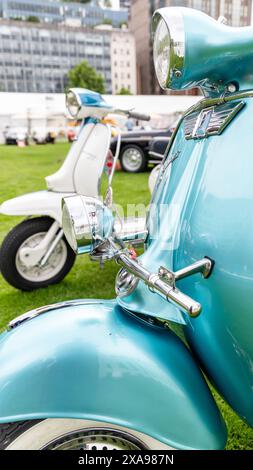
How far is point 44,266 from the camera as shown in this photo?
267 centimetres

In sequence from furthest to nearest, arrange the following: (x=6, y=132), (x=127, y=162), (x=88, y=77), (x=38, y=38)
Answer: (x=38, y=38), (x=88, y=77), (x=6, y=132), (x=127, y=162)

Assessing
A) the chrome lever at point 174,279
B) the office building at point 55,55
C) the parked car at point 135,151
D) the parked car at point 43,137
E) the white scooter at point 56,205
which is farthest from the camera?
the office building at point 55,55

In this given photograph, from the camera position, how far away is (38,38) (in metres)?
58.6

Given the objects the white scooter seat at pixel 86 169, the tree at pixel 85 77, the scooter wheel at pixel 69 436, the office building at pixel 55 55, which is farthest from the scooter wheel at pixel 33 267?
the office building at pixel 55 55

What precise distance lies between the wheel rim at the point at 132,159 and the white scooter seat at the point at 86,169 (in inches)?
251

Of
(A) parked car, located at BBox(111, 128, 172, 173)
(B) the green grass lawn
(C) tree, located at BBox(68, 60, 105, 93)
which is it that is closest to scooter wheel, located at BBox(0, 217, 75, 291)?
(B) the green grass lawn

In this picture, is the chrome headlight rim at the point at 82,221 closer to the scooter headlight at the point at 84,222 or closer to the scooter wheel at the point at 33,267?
the scooter headlight at the point at 84,222

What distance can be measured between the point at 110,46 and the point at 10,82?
1868 cm

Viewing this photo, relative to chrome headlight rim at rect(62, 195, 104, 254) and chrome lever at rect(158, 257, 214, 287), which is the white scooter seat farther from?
chrome lever at rect(158, 257, 214, 287)

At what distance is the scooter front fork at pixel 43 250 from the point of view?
8.14ft

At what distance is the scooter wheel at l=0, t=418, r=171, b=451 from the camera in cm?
79

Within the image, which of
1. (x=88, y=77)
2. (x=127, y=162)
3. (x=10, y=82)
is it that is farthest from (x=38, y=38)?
(x=127, y=162)

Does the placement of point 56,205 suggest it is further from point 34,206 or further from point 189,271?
point 189,271

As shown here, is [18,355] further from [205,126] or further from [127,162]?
[127,162]
